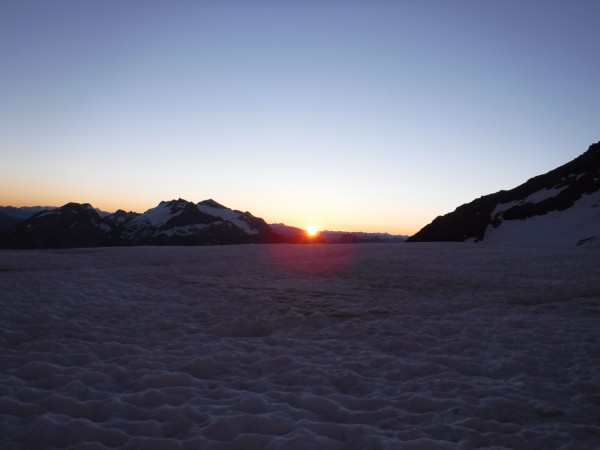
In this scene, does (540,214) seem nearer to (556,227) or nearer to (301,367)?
(556,227)

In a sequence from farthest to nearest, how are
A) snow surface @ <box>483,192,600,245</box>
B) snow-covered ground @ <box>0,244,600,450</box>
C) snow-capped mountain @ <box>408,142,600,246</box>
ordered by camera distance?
snow-capped mountain @ <box>408,142,600,246</box>
snow surface @ <box>483,192,600,245</box>
snow-covered ground @ <box>0,244,600,450</box>

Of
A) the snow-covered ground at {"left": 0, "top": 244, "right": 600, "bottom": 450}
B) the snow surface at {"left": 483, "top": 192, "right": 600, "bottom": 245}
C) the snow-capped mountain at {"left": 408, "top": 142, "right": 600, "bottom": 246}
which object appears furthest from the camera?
the snow-capped mountain at {"left": 408, "top": 142, "right": 600, "bottom": 246}

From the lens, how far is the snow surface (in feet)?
179

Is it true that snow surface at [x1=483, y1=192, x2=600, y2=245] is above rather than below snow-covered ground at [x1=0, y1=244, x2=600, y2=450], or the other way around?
above

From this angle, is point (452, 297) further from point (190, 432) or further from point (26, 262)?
point (26, 262)

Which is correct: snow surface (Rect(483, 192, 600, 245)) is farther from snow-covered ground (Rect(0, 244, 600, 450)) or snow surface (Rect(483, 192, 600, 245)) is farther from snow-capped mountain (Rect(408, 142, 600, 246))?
snow-covered ground (Rect(0, 244, 600, 450))

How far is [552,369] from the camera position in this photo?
30.8 feet

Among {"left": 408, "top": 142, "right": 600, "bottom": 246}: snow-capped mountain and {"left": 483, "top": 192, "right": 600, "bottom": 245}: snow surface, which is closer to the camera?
{"left": 483, "top": 192, "right": 600, "bottom": 245}: snow surface

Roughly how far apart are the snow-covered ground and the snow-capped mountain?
4421cm

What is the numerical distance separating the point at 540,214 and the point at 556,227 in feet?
24.6

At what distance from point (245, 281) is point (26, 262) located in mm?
19634

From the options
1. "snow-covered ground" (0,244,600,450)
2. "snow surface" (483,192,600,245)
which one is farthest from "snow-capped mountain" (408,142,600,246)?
"snow-covered ground" (0,244,600,450)

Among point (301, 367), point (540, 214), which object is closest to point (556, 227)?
point (540, 214)

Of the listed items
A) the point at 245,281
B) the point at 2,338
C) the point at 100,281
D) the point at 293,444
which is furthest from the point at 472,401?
the point at 100,281
